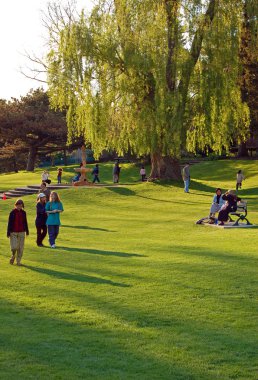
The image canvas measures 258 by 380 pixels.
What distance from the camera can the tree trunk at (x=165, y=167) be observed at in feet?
144

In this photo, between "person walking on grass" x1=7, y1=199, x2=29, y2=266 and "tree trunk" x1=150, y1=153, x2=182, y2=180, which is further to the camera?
"tree trunk" x1=150, y1=153, x2=182, y2=180

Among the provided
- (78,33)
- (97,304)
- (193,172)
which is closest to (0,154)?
(193,172)

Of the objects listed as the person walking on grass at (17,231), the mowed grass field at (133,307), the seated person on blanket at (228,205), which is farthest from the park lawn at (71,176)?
the person walking on grass at (17,231)

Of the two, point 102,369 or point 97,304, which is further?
point 97,304

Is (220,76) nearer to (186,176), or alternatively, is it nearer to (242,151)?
(186,176)

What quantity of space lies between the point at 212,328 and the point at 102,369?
2426 mm

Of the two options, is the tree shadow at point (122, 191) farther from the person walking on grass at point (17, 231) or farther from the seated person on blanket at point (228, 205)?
the person walking on grass at point (17, 231)

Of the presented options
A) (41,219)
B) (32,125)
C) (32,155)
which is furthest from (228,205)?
(32,155)

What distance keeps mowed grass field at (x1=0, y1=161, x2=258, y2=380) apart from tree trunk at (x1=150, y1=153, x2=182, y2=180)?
20691 mm

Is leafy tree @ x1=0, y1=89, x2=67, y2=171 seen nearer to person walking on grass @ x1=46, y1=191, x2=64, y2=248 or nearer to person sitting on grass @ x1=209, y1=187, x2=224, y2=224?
person sitting on grass @ x1=209, y1=187, x2=224, y2=224

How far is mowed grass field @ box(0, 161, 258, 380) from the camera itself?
8.19m

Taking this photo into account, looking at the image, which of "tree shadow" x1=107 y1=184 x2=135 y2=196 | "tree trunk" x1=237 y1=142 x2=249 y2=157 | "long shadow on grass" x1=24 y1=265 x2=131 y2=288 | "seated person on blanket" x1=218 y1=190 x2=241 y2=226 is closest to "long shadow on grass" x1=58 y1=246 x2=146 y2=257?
"long shadow on grass" x1=24 y1=265 x2=131 y2=288

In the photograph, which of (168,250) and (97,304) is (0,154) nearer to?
(168,250)

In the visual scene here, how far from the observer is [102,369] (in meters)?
7.98
